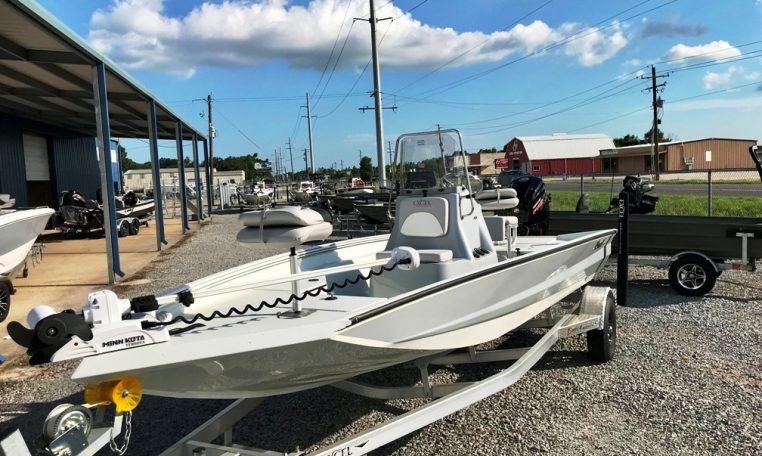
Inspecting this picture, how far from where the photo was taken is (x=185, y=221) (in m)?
16.8

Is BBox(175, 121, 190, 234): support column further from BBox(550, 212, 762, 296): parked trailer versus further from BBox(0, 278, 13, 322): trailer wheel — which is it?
BBox(550, 212, 762, 296): parked trailer

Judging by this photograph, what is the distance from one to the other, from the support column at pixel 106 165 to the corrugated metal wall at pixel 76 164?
12.8 meters

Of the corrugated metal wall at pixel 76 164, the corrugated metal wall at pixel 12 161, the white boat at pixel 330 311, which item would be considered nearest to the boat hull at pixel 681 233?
the white boat at pixel 330 311

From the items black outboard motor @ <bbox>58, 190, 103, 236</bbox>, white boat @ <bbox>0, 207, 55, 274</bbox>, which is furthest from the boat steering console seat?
black outboard motor @ <bbox>58, 190, 103, 236</bbox>

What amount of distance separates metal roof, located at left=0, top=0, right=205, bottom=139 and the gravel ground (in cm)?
495

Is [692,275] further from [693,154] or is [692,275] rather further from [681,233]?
[693,154]

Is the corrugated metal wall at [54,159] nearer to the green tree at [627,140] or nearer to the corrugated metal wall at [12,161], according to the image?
the corrugated metal wall at [12,161]

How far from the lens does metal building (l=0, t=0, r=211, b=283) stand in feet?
26.5

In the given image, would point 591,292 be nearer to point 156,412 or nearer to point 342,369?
point 342,369

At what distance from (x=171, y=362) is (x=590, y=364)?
3.47 meters

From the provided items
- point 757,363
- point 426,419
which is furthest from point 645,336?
point 426,419

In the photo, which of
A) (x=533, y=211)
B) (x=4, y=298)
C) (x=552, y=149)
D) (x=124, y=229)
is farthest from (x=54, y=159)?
(x=552, y=149)

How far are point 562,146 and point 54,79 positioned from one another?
69.8 metres

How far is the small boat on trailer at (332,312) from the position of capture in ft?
6.87
